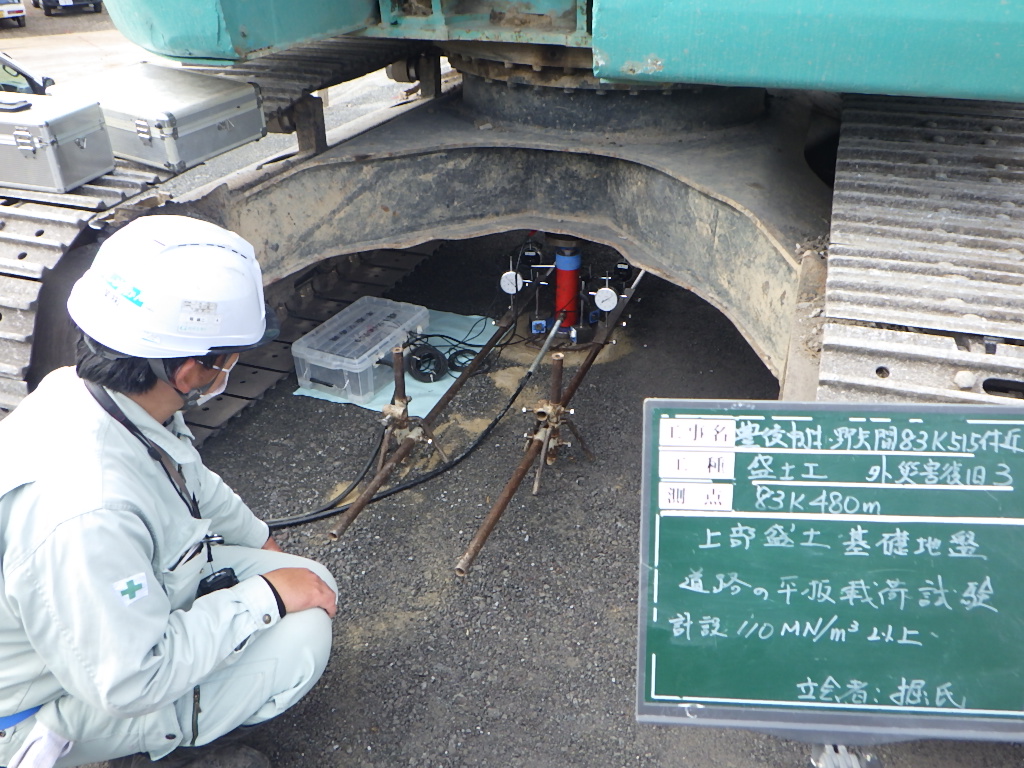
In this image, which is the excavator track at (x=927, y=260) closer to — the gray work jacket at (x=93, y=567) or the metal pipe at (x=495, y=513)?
the metal pipe at (x=495, y=513)

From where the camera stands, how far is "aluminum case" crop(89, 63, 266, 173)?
3.18 meters

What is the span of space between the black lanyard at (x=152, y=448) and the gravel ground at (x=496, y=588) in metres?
Result: 0.82

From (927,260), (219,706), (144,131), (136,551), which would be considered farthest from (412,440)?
(927,260)

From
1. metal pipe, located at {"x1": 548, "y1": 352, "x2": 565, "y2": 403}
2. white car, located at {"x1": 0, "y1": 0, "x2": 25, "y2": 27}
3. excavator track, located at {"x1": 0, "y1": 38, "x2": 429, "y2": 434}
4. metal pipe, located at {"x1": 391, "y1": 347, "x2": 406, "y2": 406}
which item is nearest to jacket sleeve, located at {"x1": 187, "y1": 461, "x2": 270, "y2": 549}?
excavator track, located at {"x1": 0, "y1": 38, "x2": 429, "y2": 434}

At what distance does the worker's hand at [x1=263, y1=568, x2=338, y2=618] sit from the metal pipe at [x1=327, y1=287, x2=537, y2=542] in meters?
0.60

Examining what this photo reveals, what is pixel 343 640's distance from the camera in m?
2.83

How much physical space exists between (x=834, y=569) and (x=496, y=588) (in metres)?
1.48

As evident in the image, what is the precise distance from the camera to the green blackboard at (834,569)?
65.2 inches

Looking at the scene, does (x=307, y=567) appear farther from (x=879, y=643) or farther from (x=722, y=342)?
(x=722, y=342)

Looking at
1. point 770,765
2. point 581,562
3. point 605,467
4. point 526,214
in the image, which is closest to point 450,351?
point 526,214

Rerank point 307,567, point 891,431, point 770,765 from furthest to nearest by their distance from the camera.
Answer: point 307,567
point 770,765
point 891,431

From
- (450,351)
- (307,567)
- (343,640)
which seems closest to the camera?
(307,567)

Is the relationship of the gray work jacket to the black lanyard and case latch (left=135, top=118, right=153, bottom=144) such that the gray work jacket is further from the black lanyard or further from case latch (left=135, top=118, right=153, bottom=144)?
case latch (left=135, top=118, right=153, bottom=144)

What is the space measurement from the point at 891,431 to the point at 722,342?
2.89 metres
